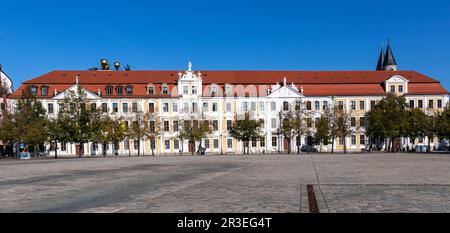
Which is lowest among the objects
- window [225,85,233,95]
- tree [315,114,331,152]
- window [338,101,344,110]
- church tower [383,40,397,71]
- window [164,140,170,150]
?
window [164,140,170,150]

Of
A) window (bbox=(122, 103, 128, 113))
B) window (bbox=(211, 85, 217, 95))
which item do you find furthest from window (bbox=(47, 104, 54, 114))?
window (bbox=(211, 85, 217, 95))

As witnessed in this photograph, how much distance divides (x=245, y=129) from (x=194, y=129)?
29.2 ft

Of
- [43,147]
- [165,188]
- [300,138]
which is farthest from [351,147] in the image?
[165,188]

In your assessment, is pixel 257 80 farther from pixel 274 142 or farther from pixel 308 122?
pixel 308 122

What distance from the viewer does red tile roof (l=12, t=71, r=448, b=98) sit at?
80.1 metres

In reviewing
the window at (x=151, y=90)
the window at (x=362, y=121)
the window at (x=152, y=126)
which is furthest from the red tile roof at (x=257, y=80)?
the window at (x=152, y=126)

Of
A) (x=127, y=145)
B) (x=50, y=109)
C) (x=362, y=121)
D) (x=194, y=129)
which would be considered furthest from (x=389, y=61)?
(x=50, y=109)

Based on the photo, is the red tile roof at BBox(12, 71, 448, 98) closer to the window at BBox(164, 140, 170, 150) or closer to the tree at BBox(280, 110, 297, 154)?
the tree at BBox(280, 110, 297, 154)

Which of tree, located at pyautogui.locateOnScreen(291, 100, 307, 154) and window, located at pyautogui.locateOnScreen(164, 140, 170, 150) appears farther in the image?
window, located at pyautogui.locateOnScreen(164, 140, 170, 150)

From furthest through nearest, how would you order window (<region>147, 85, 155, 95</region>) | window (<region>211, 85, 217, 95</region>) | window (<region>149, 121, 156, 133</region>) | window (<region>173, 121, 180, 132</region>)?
window (<region>211, 85, 217, 95</region>)
window (<region>147, 85, 155, 95</region>)
window (<region>173, 121, 180, 132</region>)
window (<region>149, 121, 156, 133</region>)

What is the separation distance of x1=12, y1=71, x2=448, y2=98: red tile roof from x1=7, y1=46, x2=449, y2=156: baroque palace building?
0.19 m

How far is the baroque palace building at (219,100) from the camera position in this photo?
7838cm

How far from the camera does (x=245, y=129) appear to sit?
239ft
